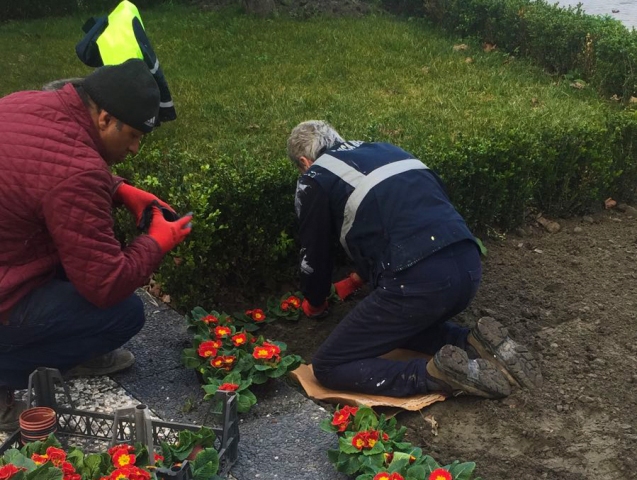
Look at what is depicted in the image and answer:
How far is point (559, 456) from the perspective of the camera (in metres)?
3.23

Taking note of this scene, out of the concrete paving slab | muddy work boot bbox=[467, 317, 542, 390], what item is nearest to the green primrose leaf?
the concrete paving slab

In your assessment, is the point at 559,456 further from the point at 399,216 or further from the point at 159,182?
the point at 159,182

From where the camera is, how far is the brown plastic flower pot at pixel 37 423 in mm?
2920

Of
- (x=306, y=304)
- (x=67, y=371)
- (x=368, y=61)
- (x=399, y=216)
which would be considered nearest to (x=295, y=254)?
(x=306, y=304)

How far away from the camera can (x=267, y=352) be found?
3625 millimetres

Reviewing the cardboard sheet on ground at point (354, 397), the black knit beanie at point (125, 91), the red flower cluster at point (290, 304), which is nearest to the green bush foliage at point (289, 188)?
the red flower cluster at point (290, 304)

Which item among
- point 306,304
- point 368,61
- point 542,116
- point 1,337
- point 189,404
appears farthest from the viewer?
point 368,61

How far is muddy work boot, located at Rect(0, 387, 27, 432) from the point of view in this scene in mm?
3268

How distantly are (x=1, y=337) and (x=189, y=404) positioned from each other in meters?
0.84

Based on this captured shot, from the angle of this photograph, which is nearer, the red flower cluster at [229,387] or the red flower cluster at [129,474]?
the red flower cluster at [129,474]

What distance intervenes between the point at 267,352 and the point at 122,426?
33.9 inches

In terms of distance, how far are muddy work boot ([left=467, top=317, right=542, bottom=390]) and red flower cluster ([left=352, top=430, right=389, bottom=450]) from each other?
34.0 inches

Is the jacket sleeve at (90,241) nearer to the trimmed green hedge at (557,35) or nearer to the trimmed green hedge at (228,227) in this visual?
the trimmed green hedge at (228,227)

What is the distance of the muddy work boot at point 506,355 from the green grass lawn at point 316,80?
5.75ft
